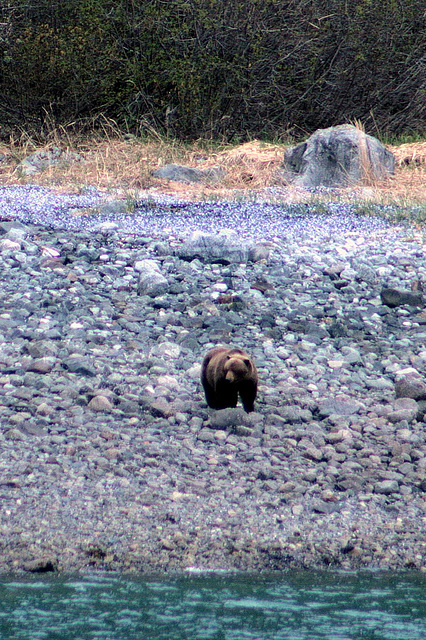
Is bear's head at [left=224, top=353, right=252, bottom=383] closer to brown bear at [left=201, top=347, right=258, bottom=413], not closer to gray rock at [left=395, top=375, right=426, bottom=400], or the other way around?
brown bear at [left=201, top=347, right=258, bottom=413]

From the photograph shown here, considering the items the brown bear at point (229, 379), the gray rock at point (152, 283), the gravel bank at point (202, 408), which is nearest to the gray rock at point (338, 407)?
the gravel bank at point (202, 408)

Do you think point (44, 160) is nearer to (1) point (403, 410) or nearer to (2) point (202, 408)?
(2) point (202, 408)

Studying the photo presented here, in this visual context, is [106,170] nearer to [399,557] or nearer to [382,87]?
[382,87]

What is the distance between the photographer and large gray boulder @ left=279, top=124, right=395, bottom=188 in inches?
421

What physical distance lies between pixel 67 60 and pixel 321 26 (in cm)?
414

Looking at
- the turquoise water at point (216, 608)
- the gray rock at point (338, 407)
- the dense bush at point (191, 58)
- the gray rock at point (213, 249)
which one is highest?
the dense bush at point (191, 58)

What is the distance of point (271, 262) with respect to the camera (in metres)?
6.84

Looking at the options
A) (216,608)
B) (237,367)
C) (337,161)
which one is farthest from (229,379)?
(337,161)

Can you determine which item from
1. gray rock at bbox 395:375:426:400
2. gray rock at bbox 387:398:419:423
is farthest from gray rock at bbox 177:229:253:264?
gray rock at bbox 387:398:419:423

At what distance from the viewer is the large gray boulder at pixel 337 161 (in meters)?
10.7

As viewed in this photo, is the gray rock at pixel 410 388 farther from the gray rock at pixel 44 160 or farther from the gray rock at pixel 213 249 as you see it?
the gray rock at pixel 44 160

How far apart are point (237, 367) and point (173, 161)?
794 centimetres

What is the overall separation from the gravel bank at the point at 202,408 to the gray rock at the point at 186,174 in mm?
3240

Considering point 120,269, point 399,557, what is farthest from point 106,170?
point 399,557
